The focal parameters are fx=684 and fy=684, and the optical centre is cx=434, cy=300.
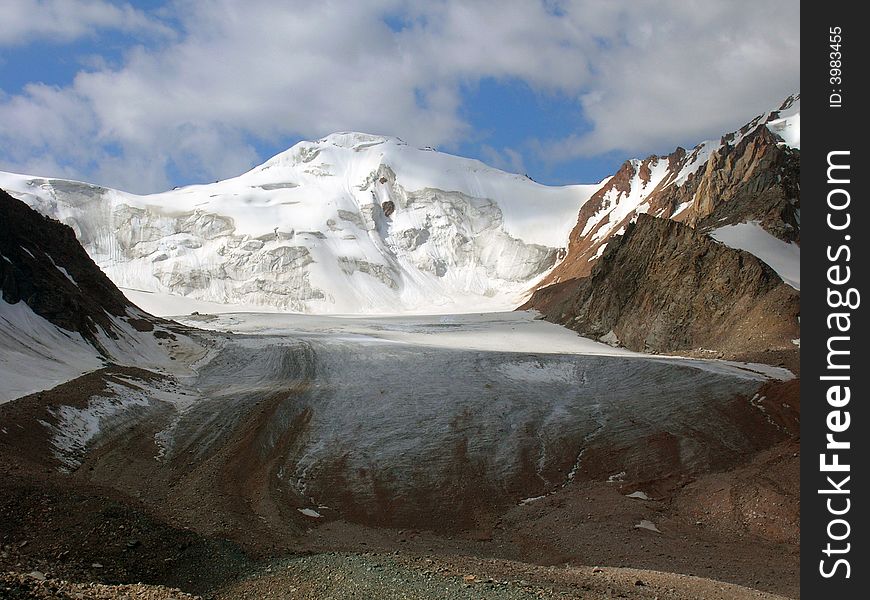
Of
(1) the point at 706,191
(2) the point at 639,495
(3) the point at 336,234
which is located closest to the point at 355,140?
(3) the point at 336,234

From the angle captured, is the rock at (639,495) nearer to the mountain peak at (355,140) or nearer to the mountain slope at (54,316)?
the mountain slope at (54,316)

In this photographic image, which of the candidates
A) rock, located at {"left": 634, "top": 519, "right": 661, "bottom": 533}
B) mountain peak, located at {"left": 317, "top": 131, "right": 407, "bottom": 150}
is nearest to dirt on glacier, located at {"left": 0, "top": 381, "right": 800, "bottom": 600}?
rock, located at {"left": 634, "top": 519, "right": 661, "bottom": 533}

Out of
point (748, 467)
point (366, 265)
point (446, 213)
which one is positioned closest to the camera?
point (748, 467)

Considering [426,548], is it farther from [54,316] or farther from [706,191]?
[706,191]

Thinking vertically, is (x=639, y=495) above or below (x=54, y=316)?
below

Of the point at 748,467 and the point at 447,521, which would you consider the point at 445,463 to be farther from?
the point at 748,467

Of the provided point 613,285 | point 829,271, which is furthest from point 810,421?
point 613,285
